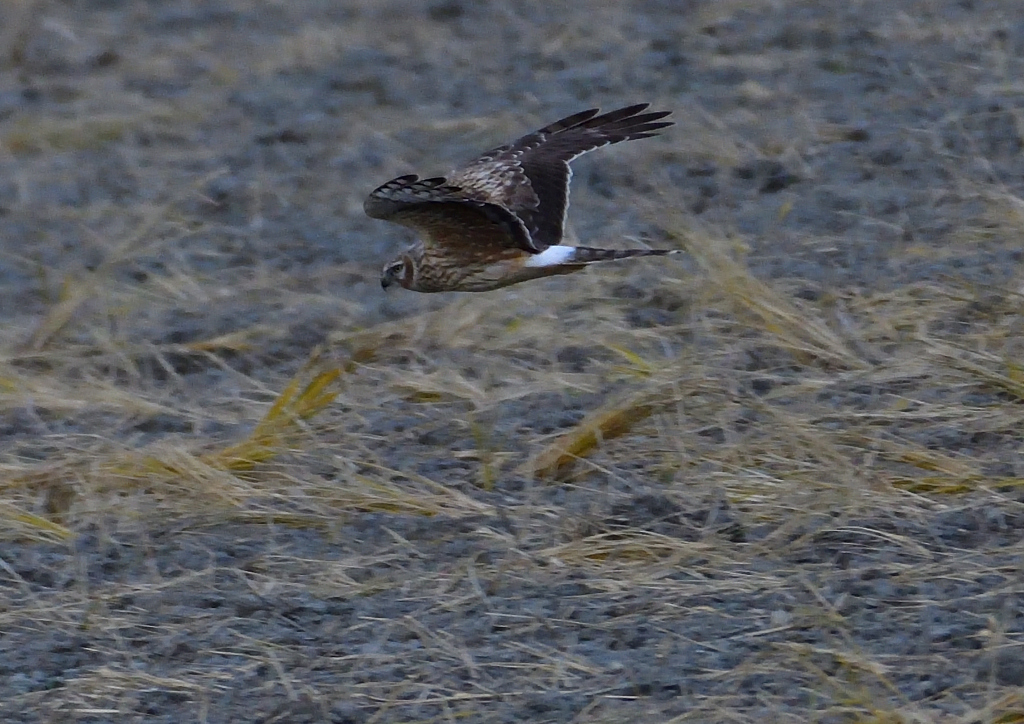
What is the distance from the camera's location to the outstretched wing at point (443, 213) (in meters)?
5.06

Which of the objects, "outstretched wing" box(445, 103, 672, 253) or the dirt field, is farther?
"outstretched wing" box(445, 103, 672, 253)

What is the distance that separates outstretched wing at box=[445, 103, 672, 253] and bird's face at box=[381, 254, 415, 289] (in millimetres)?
296

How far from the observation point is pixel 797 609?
4.08m

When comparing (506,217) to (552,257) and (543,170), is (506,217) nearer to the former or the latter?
(552,257)

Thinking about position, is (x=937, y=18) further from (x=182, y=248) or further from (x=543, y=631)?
(x=543, y=631)

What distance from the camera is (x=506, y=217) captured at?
5.45m

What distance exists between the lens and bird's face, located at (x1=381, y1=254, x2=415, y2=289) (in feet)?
19.5

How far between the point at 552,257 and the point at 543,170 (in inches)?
20.4

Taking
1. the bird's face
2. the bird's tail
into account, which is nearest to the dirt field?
the bird's face

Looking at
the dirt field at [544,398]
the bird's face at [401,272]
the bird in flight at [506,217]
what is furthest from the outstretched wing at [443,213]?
the dirt field at [544,398]

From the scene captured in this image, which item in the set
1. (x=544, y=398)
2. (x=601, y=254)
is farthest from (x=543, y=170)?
(x=544, y=398)

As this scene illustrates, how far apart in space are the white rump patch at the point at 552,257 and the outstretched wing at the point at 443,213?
38 millimetres

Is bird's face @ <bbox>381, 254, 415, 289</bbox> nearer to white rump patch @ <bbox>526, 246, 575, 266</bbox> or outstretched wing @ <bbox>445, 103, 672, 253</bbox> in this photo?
outstretched wing @ <bbox>445, 103, 672, 253</bbox>

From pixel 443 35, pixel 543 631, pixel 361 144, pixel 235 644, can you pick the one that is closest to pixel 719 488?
pixel 543 631
